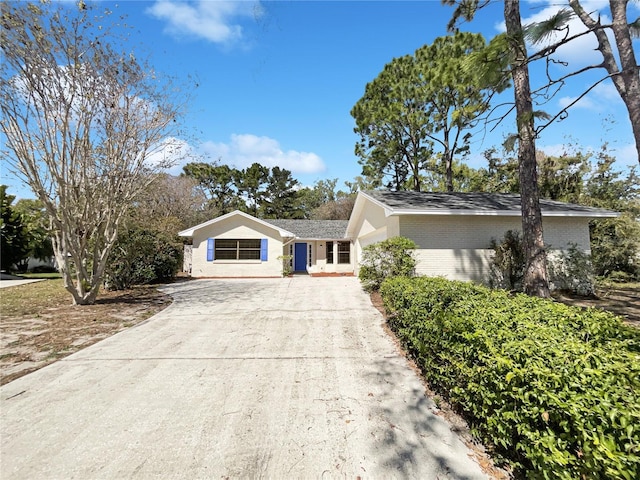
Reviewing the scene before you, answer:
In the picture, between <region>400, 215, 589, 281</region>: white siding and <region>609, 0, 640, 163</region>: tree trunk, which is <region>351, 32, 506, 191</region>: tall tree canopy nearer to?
<region>400, 215, 589, 281</region>: white siding

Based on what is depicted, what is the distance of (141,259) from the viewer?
1240 cm

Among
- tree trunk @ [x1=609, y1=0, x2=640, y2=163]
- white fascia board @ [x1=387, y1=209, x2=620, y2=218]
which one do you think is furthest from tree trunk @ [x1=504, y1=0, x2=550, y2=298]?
white fascia board @ [x1=387, y1=209, x2=620, y2=218]

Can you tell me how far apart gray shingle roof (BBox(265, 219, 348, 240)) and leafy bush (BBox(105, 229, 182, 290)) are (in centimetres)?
693

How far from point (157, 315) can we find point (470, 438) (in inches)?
284

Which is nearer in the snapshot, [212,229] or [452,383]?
[452,383]

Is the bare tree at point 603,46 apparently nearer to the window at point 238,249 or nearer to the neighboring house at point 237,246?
the neighboring house at point 237,246

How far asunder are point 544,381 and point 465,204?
9051mm

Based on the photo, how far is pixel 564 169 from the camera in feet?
50.8

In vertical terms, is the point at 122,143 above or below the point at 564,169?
below

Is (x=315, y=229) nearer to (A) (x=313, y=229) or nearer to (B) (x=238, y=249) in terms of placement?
(A) (x=313, y=229)

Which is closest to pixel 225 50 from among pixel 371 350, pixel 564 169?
pixel 371 350

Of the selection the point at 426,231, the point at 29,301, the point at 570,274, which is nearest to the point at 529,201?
the point at 426,231

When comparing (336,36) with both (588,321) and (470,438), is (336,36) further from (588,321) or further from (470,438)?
(470,438)

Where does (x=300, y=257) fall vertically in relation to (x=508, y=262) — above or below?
above
